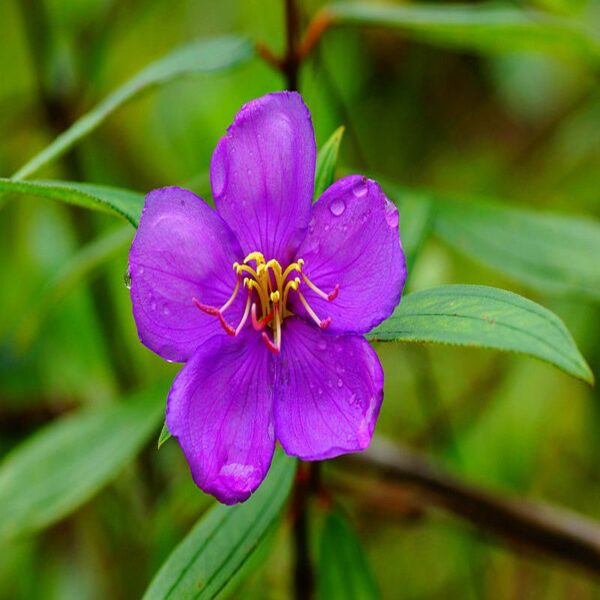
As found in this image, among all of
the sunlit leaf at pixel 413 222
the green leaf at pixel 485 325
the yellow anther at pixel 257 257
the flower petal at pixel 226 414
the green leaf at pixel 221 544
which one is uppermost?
the green leaf at pixel 485 325

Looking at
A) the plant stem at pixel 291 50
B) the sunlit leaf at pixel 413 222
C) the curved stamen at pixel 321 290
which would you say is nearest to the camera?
the curved stamen at pixel 321 290

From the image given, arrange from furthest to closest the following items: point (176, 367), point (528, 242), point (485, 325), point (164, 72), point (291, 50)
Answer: point (176, 367)
point (528, 242)
point (291, 50)
point (164, 72)
point (485, 325)

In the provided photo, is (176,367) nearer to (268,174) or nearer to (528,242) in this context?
(528,242)

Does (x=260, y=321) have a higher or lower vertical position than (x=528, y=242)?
higher

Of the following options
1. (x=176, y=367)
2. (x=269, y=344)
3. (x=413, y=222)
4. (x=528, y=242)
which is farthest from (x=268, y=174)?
(x=176, y=367)

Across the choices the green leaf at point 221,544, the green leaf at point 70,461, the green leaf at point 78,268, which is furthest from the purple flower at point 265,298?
the green leaf at point 70,461

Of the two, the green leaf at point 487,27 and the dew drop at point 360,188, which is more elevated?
the dew drop at point 360,188

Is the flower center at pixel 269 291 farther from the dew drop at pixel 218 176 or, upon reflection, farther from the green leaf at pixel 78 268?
the green leaf at pixel 78 268

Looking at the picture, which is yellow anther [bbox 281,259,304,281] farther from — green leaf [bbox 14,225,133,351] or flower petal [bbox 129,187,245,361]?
green leaf [bbox 14,225,133,351]
